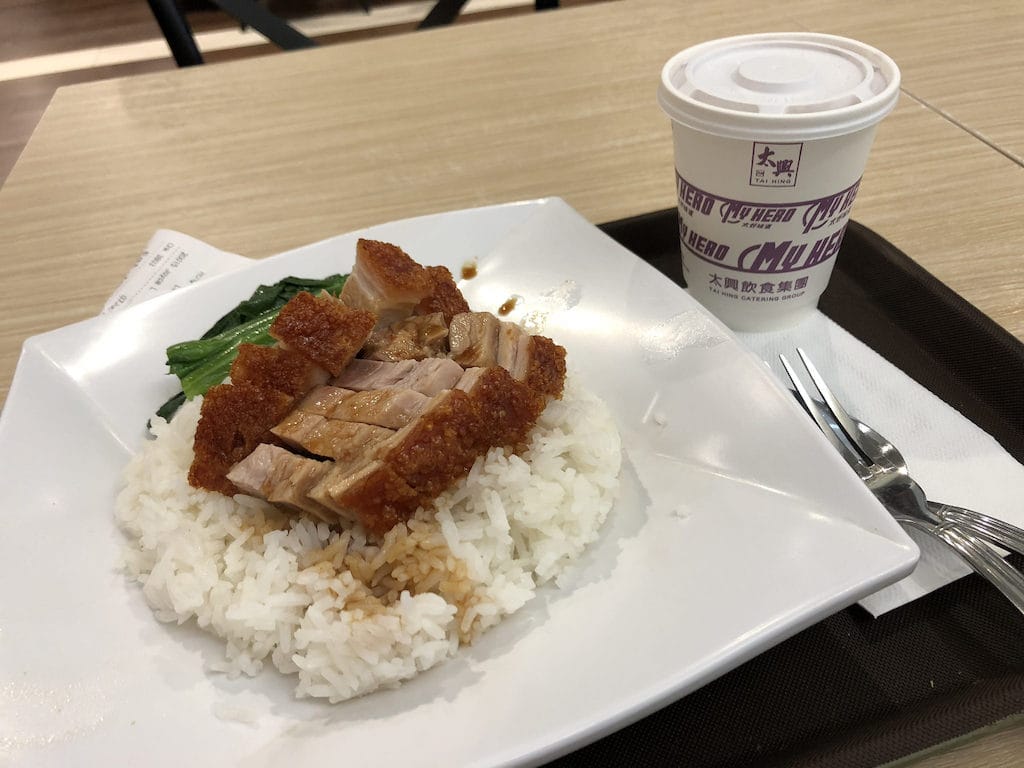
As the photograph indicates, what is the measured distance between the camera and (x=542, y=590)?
4.72 feet

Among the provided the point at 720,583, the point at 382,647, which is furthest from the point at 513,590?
the point at 720,583

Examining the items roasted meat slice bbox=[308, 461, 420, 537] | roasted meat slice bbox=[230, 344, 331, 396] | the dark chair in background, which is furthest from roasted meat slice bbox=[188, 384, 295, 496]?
the dark chair in background

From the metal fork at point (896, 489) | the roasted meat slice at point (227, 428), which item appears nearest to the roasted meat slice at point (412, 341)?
the roasted meat slice at point (227, 428)

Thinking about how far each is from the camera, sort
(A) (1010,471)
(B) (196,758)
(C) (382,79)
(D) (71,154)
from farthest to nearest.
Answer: (C) (382,79) < (D) (71,154) < (A) (1010,471) < (B) (196,758)

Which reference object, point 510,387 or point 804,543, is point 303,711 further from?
point 804,543

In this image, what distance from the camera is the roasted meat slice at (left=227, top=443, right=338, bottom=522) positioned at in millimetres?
1444

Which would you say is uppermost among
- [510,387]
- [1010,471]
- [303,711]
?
[510,387]

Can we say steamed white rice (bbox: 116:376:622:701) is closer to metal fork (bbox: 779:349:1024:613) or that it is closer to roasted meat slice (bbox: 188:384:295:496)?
roasted meat slice (bbox: 188:384:295:496)

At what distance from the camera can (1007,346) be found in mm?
1770

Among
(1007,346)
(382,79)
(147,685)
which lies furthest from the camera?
(382,79)

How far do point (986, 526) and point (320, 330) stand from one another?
1.41 m

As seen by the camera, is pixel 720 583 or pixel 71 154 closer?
pixel 720 583

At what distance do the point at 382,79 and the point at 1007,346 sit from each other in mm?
2984

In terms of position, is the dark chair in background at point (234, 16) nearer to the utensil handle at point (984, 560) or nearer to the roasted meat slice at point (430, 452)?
the roasted meat slice at point (430, 452)
